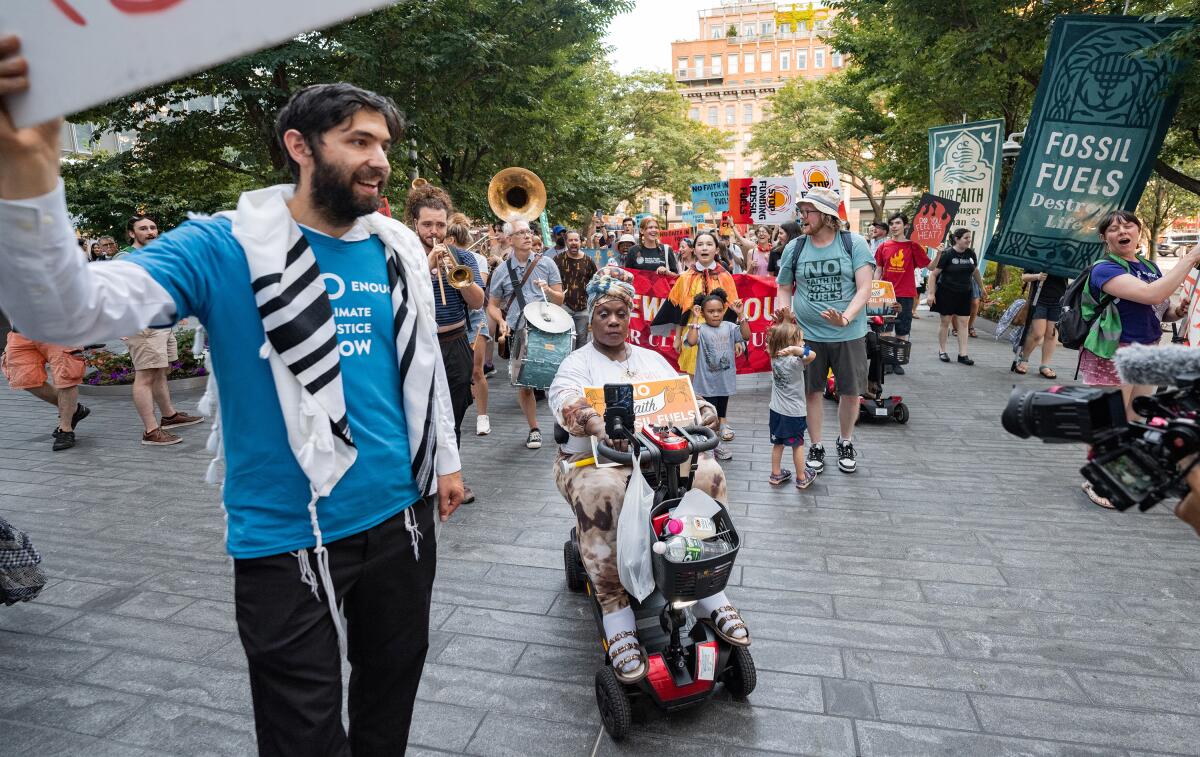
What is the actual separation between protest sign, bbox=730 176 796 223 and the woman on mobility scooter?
10.0 meters

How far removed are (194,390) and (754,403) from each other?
7.30 m

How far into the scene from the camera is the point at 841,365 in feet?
18.4

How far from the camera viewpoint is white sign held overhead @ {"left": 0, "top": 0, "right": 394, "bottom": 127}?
0.90 m

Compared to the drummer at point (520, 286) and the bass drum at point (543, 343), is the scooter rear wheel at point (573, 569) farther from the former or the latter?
the drummer at point (520, 286)

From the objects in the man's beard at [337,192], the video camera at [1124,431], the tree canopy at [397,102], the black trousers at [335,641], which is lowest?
the black trousers at [335,641]

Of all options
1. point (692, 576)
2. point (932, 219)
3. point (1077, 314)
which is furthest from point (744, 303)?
point (692, 576)

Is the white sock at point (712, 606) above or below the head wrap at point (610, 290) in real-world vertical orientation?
below

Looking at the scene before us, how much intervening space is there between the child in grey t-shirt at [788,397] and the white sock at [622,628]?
287cm

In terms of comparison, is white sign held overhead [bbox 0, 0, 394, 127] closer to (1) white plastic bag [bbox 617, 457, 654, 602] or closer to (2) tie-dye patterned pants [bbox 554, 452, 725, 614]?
(1) white plastic bag [bbox 617, 457, 654, 602]

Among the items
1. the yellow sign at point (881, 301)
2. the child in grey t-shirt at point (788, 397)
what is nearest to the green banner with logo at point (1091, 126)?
the yellow sign at point (881, 301)

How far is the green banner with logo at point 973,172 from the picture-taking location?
1104 centimetres

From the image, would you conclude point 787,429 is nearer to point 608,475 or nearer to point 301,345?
point 608,475

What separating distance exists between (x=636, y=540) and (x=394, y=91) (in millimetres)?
10580

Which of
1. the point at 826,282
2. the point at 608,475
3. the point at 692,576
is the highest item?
the point at 826,282
